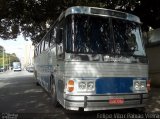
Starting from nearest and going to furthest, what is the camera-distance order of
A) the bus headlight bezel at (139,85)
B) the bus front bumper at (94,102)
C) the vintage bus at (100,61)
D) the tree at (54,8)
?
the bus front bumper at (94,102) → the vintage bus at (100,61) → the bus headlight bezel at (139,85) → the tree at (54,8)

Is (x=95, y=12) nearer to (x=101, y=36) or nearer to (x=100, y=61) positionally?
(x=101, y=36)

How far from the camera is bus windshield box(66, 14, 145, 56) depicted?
895 centimetres

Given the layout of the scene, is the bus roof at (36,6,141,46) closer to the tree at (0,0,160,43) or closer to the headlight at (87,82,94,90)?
the headlight at (87,82,94,90)

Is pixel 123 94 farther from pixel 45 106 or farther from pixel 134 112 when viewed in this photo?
pixel 45 106

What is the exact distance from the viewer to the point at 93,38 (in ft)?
30.0

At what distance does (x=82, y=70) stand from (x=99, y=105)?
1051 millimetres

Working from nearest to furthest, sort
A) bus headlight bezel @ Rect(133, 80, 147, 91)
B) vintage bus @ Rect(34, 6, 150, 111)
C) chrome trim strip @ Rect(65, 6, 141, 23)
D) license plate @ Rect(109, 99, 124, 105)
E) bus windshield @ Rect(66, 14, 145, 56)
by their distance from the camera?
1. vintage bus @ Rect(34, 6, 150, 111)
2. license plate @ Rect(109, 99, 124, 105)
3. bus windshield @ Rect(66, 14, 145, 56)
4. chrome trim strip @ Rect(65, 6, 141, 23)
5. bus headlight bezel @ Rect(133, 80, 147, 91)

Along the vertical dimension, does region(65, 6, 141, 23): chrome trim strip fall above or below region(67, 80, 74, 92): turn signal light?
above

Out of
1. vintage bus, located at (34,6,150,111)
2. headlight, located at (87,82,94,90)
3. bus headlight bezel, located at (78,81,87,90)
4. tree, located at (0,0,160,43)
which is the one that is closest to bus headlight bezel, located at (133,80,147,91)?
vintage bus, located at (34,6,150,111)

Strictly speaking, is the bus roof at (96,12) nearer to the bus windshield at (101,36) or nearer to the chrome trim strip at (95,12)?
the chrome trim strip at (95,12)

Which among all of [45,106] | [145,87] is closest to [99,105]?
[145,87]

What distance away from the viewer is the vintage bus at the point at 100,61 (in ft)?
28.5

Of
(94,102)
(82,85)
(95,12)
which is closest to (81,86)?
(82,85)

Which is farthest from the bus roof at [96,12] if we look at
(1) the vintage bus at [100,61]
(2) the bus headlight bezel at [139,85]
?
(2) the bus headlight bezel at [139,85]
